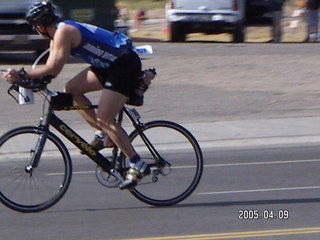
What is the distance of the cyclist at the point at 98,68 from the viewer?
273 inches

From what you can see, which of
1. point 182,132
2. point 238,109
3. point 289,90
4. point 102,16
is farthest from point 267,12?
point 182,132

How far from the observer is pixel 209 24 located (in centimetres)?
2411

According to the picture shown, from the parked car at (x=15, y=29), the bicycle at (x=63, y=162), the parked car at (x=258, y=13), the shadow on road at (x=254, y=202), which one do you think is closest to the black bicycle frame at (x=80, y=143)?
the bicycle at (x=63, y=162)

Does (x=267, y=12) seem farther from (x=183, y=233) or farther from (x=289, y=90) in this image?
(x=183, y=233)

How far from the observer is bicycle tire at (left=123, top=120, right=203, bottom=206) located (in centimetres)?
759

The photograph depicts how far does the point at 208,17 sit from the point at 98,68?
16982 mm

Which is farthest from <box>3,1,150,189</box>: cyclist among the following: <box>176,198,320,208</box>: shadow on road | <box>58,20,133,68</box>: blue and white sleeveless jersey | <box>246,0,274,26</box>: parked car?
<box>246,0,274,26</box>: parked car

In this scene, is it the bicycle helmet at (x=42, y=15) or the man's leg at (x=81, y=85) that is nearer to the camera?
the bicycle helmet at (x=42, y=15)

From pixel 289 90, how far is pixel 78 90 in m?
9.01

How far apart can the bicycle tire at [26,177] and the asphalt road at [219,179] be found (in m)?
0.13

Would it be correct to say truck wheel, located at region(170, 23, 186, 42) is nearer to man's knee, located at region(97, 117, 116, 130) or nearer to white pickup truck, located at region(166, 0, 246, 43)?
white pickup truck, located at region(166, 0, 246, 43)

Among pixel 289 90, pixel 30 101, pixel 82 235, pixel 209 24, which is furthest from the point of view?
pixel 209 24

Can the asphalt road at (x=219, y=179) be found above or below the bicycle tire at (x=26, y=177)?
below

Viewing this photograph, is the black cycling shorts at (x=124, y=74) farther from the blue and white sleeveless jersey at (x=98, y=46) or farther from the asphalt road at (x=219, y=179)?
the asphalt road at (x=219, y=179)
